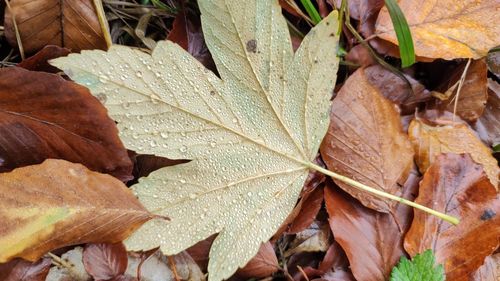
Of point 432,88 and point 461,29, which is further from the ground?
point 461,29

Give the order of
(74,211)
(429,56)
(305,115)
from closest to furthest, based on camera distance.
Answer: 1. (74,211)
2. (305,115)
3. (429,56)

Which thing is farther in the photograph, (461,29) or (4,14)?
(461,29)

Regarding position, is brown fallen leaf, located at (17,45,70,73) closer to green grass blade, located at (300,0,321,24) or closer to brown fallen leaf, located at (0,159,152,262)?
brown fallen leaf, located at (0,159,152,262)

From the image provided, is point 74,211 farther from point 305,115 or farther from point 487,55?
point 487,55

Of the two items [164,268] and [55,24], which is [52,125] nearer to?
[55,24]

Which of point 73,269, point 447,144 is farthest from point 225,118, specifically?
point 447,144

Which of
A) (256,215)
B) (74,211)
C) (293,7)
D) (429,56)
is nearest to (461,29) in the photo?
(429,56)
